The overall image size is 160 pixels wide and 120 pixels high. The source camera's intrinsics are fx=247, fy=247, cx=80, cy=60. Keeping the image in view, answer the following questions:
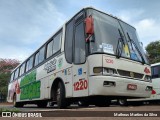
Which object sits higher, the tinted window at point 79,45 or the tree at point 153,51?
the tree at point 153,51

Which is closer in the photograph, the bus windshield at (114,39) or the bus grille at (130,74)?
the bus windshield at (114,39)

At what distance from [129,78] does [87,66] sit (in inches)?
53.8

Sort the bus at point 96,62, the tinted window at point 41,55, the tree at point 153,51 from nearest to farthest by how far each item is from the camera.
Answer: the bus at point 96,62 < the tinted window at point 41,55 < the tree at point 153,51

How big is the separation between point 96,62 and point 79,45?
3.28 ft

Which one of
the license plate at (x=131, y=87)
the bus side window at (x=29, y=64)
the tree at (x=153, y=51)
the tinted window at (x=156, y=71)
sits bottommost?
the license plate at (x=131, y=87)

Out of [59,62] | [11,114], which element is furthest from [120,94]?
[11,114]

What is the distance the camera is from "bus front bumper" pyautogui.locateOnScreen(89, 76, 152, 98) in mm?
6484

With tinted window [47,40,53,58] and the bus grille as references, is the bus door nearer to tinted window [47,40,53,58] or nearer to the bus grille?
the bus grille

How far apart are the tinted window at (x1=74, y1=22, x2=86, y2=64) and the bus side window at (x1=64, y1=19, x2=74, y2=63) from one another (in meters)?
0.34

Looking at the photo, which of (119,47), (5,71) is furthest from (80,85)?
(5,71)

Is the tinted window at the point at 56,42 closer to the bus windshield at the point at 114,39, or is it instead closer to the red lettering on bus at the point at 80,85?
the bus windshield at the point at 114,39

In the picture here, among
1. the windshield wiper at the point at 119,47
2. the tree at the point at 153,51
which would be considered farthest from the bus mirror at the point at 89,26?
the tree at the point at 153,51

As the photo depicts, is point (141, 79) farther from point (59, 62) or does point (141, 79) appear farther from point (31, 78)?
point (31, 78)

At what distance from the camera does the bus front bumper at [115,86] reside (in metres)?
6.48
